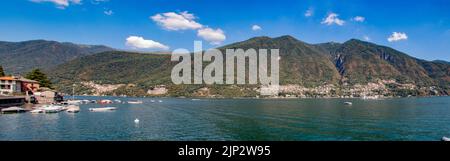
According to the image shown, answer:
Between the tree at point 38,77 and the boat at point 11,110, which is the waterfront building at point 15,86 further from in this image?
the boat at point 11,110

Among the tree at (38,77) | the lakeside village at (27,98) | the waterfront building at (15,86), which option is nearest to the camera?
the lakeside village at (27,98)

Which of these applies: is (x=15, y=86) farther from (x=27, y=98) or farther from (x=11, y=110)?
(x=11, y=110)

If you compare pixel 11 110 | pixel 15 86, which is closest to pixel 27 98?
pixel 15 86

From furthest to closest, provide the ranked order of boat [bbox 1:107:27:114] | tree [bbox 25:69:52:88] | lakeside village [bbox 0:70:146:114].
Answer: tree [bbox 25:69:52:88], lakeside village [bbox 0:70:146:114], boat [bbox 1:107:27:114]

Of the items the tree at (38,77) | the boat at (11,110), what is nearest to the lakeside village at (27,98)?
the boat at (11,110)

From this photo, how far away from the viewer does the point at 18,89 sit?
119312 millimetres

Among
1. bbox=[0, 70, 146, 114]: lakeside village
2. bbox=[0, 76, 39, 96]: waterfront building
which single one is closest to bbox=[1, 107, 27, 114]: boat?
bbox=[0, 70, 146, 114]: lakeside village

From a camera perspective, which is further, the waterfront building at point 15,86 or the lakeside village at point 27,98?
the waterfront building at point 15,86

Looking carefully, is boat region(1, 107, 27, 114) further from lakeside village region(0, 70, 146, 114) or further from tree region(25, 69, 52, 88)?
tree region(25, 69, 52, 88)

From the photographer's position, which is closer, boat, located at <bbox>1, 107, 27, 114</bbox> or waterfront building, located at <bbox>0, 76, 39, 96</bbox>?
boat, located at <bbox>1, 107, 27, 114</bbox>
